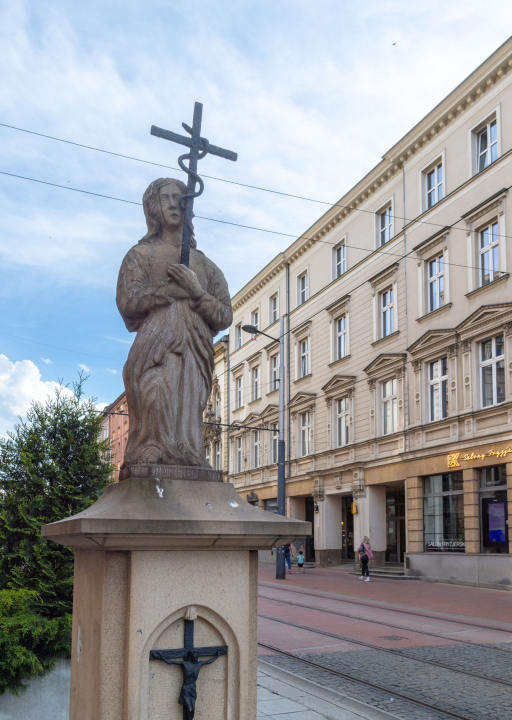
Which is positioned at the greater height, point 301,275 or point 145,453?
point 301,275

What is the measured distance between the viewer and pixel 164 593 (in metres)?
4.04

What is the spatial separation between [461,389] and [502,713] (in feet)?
58.5

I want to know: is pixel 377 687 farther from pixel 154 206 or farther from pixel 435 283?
pixel 435 283

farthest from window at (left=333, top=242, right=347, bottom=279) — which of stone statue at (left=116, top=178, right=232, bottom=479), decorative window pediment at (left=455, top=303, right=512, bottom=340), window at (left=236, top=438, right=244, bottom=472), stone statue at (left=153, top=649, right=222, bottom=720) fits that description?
stone statue at (left=153, top=649, right=222, bottom=720)

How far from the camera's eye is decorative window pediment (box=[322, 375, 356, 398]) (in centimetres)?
3216

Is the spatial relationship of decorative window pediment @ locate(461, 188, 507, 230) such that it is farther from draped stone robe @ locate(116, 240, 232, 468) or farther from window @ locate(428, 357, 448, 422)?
draped stone robe @ locate(116, 240, 232, 468)

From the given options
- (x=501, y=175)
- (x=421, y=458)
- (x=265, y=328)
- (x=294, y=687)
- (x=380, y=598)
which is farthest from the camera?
(x=265, y=328)

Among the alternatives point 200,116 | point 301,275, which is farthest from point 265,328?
point 200,116

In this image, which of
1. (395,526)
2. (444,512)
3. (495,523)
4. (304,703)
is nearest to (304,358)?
(395,526)

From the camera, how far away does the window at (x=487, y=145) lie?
2427 cm

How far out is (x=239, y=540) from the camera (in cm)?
413

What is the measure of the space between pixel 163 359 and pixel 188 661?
66.9 inches

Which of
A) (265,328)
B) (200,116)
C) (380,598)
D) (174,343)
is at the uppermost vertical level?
(265,328)

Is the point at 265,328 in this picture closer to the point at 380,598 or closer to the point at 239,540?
the point at 380,598
